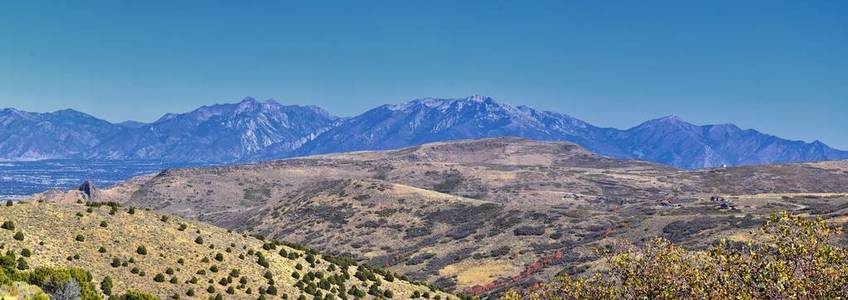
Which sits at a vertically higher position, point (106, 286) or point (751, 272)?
point (751, 272)

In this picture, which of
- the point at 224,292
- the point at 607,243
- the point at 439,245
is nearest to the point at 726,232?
the point at 607,243

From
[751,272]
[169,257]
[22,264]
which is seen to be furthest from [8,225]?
[751,272]

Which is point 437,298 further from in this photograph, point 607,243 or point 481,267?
point 607,243

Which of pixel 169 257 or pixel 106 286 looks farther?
pixel 169 257

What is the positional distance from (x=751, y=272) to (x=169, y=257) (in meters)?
42.8

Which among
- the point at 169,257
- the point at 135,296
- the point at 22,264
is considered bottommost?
the point at 135,296

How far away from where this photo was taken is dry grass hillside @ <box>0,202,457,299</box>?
47.6 meters

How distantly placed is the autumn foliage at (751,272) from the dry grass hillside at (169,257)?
31.1 meters

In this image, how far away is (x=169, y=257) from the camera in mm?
53438

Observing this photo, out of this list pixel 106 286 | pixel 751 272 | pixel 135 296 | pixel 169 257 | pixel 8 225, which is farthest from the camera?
pixel 169 257

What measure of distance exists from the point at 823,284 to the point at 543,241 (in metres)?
100

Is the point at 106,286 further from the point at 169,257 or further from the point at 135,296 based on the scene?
the point at 169,257

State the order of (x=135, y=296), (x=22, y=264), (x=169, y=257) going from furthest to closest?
(x=169, y=257), (x=22, y=264), (x=135, y=296)

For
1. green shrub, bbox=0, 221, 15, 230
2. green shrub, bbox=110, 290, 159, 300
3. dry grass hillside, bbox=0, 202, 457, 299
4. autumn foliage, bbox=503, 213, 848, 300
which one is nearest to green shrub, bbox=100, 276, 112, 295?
dry grass hillside, bbox=0, 202, 457, 299
